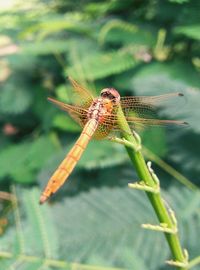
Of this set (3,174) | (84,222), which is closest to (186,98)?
(84,222)

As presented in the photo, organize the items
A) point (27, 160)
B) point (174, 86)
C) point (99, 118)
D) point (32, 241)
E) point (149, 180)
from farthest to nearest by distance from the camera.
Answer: point (27, 160), point (174, 86), point (32, 241), point (99, 118), point (149, 180)

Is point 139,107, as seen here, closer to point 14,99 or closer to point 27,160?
point 27,160

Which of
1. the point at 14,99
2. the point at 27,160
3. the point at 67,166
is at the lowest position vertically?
the point at 27,160

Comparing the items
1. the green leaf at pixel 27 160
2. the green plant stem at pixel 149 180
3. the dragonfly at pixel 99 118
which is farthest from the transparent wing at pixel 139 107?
the green leaf at pixel 27 160

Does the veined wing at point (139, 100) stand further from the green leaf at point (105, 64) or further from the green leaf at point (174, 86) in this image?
the green leaf at point (105, 64)

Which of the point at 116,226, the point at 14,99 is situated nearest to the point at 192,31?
the point at 116,226

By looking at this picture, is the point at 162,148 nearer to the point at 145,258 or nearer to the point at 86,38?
the point at 145,258
